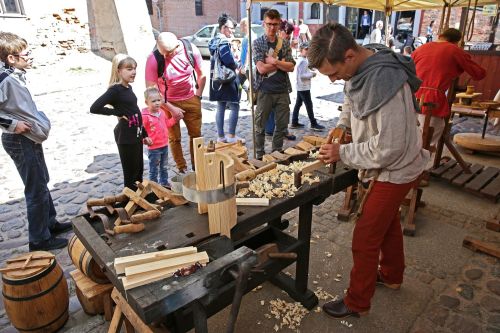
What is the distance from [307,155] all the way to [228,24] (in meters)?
3.93

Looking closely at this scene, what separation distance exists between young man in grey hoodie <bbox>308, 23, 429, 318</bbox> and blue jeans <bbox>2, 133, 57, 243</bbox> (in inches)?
97.2

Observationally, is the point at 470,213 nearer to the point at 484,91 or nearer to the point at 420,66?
the point at 420,66

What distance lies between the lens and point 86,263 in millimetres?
1923

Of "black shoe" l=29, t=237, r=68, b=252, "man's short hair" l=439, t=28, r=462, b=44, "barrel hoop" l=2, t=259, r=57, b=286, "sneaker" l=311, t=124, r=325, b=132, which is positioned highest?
"man's short hair" l=439, t=28, r=462, b=44

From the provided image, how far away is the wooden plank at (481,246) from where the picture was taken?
3164mm

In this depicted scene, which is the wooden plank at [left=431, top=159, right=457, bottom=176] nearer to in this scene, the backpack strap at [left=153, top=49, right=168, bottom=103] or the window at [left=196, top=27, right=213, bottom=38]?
the backpack strap at [left=153, top=49, right=168, bottom=103]

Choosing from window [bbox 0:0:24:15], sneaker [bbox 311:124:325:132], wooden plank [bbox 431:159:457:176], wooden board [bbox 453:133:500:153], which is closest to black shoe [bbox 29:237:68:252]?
wooden plank [bbox 431:159:457:176]

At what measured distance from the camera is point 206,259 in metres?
1.50

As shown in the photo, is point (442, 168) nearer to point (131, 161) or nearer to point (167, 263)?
point (131, 161)

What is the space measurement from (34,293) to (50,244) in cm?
115

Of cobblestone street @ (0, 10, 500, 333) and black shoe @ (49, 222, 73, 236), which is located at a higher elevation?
black shoe @ (49, 222, 73, 236)

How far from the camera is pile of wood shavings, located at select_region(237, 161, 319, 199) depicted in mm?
2105

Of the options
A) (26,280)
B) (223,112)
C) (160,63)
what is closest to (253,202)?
(26,280)

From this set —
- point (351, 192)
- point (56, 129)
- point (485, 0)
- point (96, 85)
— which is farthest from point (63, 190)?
point (485, 0)
